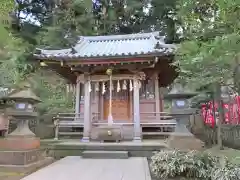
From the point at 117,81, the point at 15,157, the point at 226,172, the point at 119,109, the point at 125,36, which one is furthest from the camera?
the point at 125,36

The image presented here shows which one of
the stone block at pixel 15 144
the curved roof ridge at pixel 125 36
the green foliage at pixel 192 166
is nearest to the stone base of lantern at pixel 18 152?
the stone block at pixel 15 144

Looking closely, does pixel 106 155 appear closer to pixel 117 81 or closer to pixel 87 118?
pixel 87 118

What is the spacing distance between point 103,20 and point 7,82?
61.5ft

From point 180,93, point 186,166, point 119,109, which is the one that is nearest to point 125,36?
point 119,109

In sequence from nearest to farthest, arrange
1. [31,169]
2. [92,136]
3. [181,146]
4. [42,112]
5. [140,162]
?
[31,169] → [181,146] → [140,162] → [92,136] → [42,112]

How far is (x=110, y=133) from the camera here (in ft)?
29.3

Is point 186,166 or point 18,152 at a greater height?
point 18,152

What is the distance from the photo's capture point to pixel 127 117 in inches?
426

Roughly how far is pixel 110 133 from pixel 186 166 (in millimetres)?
4354

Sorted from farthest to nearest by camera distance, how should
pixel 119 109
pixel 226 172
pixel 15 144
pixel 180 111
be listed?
pixel 119 109
pixel 180 111
pixel 15 144
pixel 226 172

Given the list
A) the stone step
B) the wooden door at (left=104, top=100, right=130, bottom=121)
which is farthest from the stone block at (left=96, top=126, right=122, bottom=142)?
the wooden door at (left=104, top=100, right=130, bottom=121)

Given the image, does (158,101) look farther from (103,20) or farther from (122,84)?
(103,20)

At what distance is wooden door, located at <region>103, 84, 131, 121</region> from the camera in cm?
1084

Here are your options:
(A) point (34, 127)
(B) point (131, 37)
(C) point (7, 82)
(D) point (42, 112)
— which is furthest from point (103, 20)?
(C) point (7, 82)
